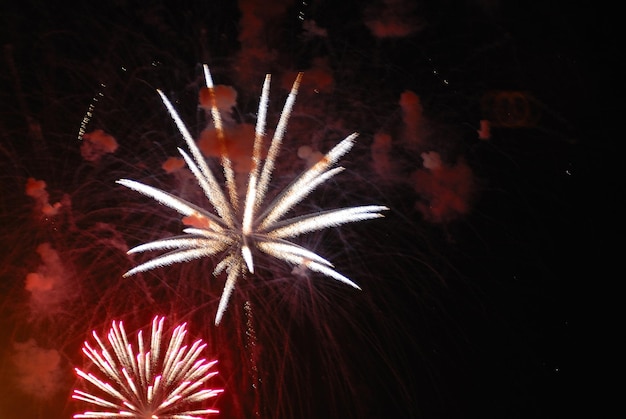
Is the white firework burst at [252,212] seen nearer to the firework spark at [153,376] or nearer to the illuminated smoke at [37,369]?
the firework spark at [153,376]

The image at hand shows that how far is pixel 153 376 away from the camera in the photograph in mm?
9555

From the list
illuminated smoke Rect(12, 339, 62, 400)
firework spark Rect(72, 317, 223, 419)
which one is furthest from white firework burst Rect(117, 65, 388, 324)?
illuminated smoke Rect(12, 339, 62, 400)

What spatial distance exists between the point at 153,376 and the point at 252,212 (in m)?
3.59

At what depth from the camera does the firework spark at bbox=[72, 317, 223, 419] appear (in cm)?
939

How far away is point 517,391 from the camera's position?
39.6ft

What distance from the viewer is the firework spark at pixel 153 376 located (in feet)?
30.8

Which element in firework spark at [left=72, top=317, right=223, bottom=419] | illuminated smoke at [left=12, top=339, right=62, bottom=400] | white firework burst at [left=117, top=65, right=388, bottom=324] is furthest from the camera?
illuminated smoke at [left=12, top=339, right=62, bottom=400]

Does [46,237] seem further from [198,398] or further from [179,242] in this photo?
[198,398]

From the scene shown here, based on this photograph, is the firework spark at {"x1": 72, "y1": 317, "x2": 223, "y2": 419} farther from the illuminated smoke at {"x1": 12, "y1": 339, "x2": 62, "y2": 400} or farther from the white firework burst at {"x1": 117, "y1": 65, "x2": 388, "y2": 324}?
the illuminated smoke at {"x1": 12, "y1": 339, "x2": 62, "y2": 400}

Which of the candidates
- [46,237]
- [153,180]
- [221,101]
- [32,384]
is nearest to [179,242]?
[153,180]

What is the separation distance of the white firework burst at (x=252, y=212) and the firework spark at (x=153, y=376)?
1720 millimetres

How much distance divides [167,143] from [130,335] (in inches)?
143

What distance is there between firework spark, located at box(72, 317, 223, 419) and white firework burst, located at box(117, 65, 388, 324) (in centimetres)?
172

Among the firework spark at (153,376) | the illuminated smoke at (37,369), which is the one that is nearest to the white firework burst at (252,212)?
the firework spark at (153,376)
